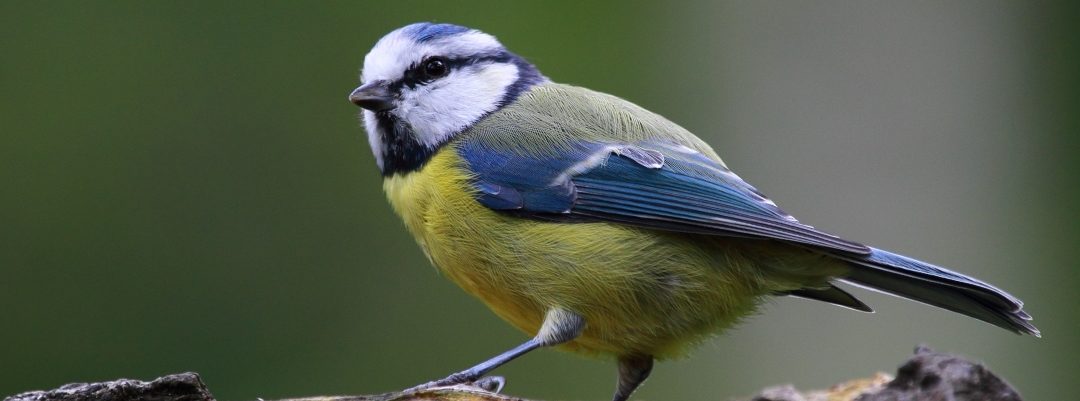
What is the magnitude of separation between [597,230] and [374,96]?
78cm

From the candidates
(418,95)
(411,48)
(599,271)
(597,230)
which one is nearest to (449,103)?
(418,95)

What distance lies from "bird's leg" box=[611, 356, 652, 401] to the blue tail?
643 mm

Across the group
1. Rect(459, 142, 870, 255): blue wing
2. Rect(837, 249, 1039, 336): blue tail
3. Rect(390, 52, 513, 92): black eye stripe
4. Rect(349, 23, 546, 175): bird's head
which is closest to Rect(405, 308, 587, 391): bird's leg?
Rect(459, 142, 870, 255): blue wing

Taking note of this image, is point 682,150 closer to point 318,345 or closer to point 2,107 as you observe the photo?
point 318,345

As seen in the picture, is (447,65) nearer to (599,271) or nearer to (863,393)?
(599,271)

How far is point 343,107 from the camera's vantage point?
666 cm

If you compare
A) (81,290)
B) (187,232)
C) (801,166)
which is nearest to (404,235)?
(187,232)

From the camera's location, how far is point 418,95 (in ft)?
11.1

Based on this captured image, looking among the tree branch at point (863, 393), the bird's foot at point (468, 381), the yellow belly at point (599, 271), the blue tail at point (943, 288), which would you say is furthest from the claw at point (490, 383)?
the blue tail at point (943, 288)

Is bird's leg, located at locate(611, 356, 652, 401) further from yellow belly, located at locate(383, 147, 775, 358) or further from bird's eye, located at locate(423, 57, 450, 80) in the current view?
bird's eye, located at locate(423, 57, 450, 80)

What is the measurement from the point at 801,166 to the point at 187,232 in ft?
10.6

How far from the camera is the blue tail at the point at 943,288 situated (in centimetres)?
298

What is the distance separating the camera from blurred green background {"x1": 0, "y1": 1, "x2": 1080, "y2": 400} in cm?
543

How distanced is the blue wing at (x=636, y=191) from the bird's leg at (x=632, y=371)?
0.47 meters
